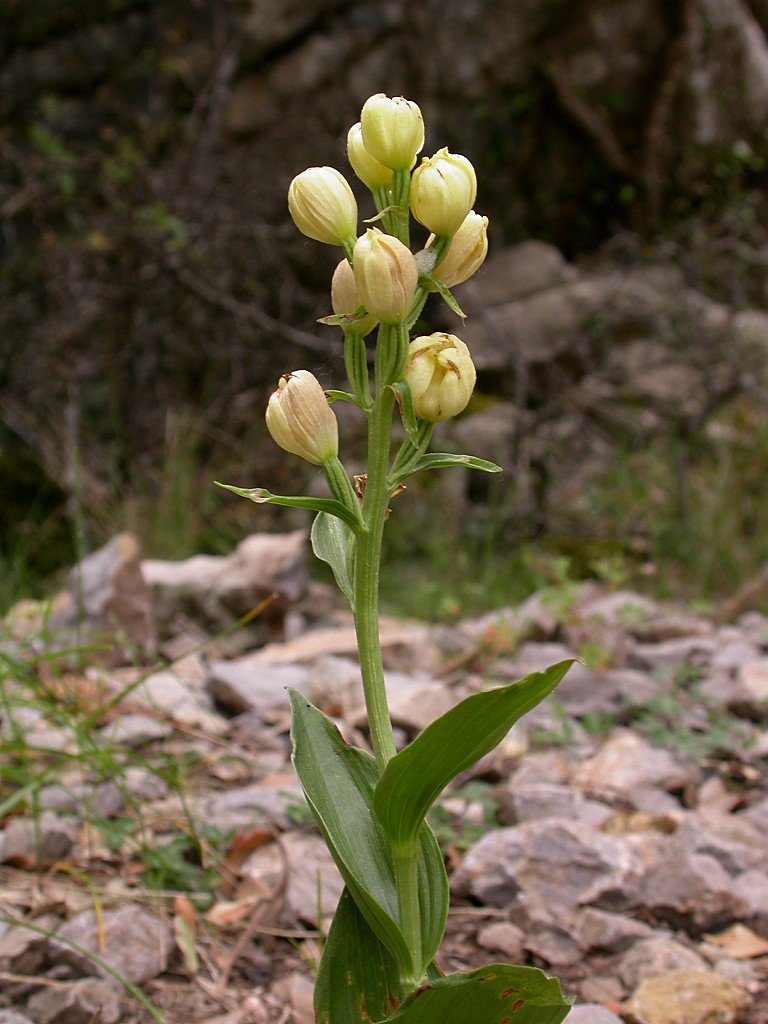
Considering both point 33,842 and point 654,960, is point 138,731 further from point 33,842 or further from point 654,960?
point 654,960

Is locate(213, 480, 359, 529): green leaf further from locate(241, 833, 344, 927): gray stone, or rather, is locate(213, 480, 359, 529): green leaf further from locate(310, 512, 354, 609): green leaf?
locate(241, 833, 344, 927): gray stone

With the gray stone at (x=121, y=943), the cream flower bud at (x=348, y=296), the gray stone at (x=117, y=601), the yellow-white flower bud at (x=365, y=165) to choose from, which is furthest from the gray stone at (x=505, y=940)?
the gray stone at (x=117, y=601)

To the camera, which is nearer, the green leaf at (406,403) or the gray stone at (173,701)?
the green leaf at (406,403)

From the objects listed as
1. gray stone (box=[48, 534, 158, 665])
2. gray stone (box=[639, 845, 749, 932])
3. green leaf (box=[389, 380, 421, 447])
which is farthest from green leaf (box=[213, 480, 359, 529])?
gray stone (box=[48, 534, 158, 665])

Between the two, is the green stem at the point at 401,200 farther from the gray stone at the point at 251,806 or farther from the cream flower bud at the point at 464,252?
the gray stone at the point at 251,806

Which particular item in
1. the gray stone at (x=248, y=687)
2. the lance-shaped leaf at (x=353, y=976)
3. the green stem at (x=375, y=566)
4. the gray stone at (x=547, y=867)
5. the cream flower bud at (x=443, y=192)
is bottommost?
the gray stone at (x=547, y=867)

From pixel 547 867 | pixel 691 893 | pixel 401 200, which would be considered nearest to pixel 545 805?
pixel 547 867

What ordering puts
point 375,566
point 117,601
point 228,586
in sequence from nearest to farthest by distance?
point 375,566
point 117,601
point 228,586
